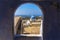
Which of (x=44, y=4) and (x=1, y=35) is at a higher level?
(x=44, y=4)

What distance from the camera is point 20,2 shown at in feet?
17.0

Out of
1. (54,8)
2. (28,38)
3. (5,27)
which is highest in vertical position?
(54,8)

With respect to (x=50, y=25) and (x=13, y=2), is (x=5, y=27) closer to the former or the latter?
(x=13, y=2)

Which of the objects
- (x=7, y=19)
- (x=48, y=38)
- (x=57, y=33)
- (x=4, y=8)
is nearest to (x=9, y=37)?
(x=7, y=19)

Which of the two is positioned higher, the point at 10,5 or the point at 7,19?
the point at 10,5

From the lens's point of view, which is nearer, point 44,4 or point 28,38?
point 44,4

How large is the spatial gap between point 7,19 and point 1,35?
25.1 inches

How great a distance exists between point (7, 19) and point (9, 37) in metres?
0.67

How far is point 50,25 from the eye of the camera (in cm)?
532

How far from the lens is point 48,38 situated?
537 centimetres

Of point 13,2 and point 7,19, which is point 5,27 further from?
point 13,2

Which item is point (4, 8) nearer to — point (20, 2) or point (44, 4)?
point (20, 2)

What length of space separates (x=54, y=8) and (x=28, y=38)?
149cm

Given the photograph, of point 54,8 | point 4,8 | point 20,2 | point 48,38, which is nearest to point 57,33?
point 48,38
